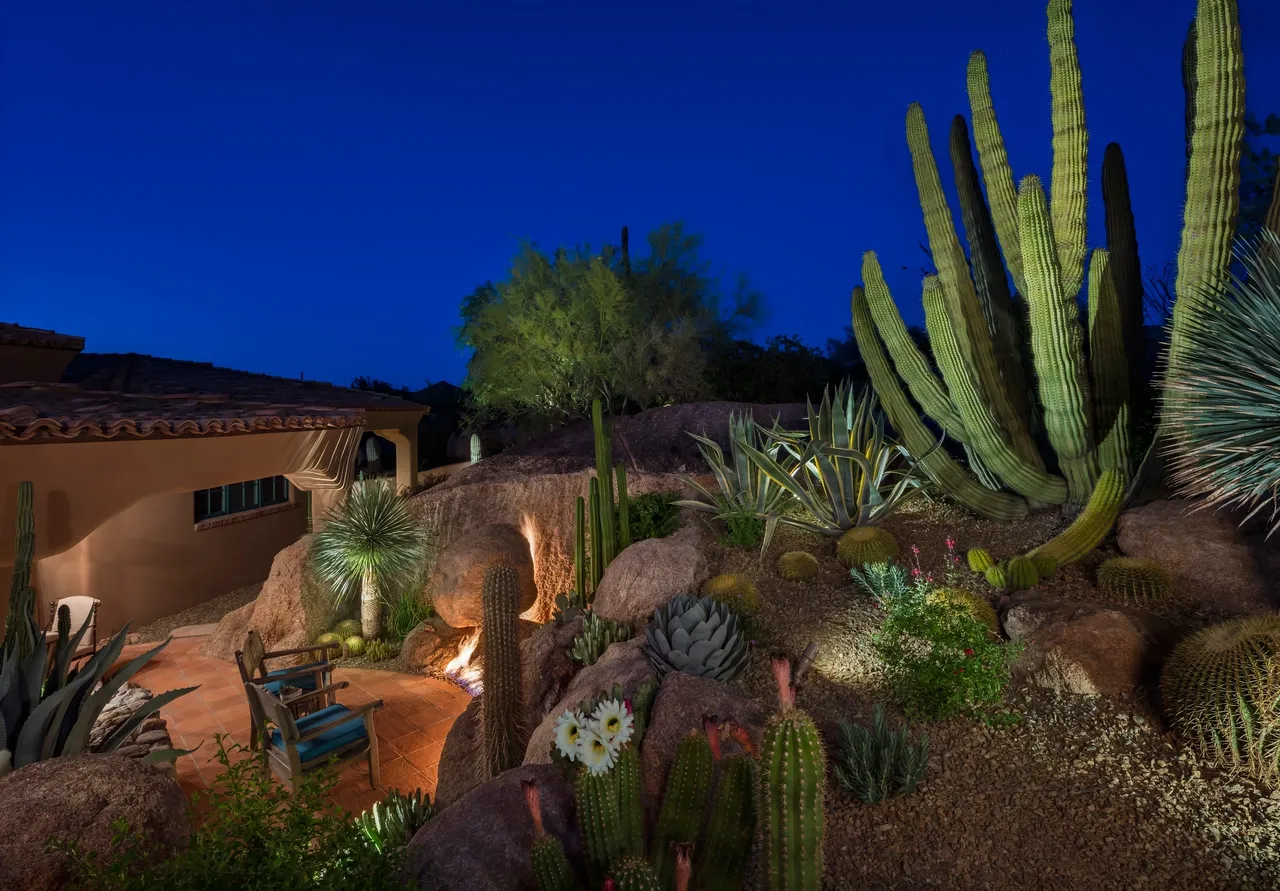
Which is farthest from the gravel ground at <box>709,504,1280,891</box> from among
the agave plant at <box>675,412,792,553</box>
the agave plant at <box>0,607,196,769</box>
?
the agave plant at <box>0,607,196,769</box>

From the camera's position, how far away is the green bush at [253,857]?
1.83 m

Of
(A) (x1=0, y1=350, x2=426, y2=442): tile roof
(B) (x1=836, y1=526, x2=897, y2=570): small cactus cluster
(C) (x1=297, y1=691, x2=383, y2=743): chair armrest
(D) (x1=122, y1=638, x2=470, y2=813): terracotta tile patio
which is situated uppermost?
(A) (x1=0, y1=350, x2=426, y2=442): tile roof

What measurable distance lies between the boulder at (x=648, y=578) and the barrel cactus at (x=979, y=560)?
2038 millimetres

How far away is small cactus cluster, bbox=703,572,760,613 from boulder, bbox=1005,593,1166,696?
1.72 metres

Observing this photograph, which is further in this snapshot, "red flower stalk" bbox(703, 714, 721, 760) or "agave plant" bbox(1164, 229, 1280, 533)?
"agave plant" bbox(1164, 229, 1280, 533)

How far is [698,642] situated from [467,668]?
4.37m

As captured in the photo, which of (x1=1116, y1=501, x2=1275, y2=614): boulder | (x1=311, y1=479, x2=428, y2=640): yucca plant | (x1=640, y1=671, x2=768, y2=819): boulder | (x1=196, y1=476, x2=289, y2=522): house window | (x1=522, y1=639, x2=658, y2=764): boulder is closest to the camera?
(x1=640, y1=671, x2=768, y2=819): boulder

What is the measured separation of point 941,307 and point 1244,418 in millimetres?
2285

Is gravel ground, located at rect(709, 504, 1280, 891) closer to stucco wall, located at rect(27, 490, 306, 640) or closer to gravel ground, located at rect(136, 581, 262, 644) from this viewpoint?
gravel ground, located at rect(136, 581, 262, 644)

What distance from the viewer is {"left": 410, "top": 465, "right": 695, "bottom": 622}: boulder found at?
830cm

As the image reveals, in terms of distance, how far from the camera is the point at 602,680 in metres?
3.99

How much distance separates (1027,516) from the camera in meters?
5.61

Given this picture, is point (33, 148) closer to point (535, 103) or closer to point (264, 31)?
point (264, 31)

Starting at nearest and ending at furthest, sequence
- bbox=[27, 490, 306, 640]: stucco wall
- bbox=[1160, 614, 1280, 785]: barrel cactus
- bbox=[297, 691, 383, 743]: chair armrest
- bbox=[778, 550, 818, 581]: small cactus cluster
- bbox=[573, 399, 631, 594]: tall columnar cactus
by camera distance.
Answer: bbox=[1160, 614, 1280, 785]: barrel cactus
bbox=[297, 691, 383, 743]: chair armrest
bbox=[778, 550, 818, 581]: small cactus cluster
bbox=[573, 399, 631, 594]: tall columnar cactus
bbox=[27, 490, 306, 640]: stucco wall
